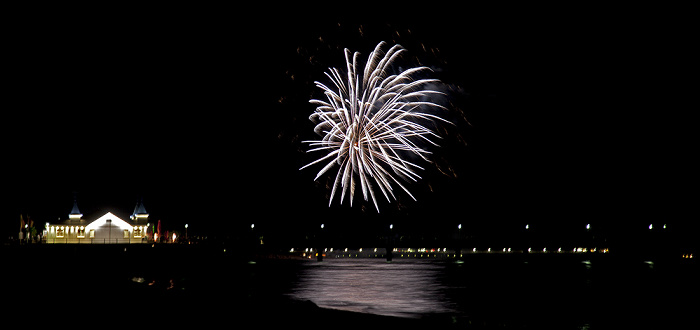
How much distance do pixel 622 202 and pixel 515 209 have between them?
16812 mm

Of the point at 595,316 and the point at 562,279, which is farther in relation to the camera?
the point at 562,279

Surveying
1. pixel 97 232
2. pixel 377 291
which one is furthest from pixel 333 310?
pixel 97 232

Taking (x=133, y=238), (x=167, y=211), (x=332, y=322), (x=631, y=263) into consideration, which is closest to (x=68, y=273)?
(x=332, y=322)

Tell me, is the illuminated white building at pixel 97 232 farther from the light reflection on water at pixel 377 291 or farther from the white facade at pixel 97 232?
the light reflection on water at pixel 377 291

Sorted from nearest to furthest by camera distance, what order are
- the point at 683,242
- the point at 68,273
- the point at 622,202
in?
the point at 68,273 < the point at 683,242 < the point at 622,202

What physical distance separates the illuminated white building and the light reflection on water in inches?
2916

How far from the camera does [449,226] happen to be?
121 metres

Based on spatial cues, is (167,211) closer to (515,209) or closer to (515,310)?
(515,209)

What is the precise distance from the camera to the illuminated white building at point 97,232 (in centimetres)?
9888

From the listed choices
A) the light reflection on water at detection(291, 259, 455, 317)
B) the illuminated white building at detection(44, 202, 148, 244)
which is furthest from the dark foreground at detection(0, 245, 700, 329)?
the illuminated white building at detection(44, 202, 148, 244)

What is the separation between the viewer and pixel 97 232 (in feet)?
328

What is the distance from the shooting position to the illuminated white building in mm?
98875

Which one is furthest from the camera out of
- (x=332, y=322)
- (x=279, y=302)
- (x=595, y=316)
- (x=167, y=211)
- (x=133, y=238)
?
(x=167, y=211)

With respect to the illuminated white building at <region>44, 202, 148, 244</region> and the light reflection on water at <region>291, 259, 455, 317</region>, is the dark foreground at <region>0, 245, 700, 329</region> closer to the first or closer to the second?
the light reflection on water at <region>291, 259, 455, 317</region>
